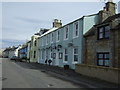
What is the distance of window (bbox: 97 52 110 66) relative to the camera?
57.1ft

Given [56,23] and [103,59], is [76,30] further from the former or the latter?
[56,23]

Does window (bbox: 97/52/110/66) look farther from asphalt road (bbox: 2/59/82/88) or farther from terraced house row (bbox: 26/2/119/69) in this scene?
asphalt road (bbox: 2/59/82/88)

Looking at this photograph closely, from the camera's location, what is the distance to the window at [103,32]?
58.8 ft

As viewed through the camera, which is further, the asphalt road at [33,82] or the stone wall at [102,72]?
the stone wall at [102,72]

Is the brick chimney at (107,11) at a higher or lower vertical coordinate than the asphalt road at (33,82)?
higher

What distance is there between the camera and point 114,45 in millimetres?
16297

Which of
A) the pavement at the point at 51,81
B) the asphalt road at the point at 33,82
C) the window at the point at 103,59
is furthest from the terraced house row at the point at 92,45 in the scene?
the asphalt road at the point at 33,82

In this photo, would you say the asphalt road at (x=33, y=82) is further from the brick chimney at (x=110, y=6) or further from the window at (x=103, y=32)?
the brick chimney at (x=110, y=6)

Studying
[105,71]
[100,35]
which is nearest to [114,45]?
[100,35]

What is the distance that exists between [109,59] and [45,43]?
2027 cm

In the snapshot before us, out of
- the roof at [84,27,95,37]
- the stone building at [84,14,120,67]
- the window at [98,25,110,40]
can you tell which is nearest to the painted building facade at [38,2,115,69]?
the roof at [84,27,95,37]

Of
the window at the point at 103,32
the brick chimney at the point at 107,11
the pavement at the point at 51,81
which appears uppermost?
the brick chimney at the point at 107,11

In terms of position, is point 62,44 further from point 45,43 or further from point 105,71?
point 105,71

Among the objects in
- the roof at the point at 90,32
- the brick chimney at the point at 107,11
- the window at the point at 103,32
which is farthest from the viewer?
the brick chimney at the point at 107,11
